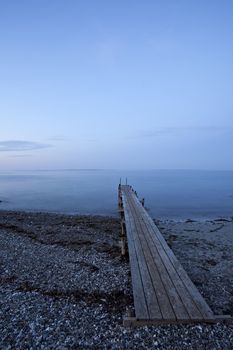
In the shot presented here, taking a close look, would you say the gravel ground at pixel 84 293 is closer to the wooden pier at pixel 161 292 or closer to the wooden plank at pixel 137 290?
Result: the wooden pier at pixel 161 292

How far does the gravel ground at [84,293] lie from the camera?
542 centimetres

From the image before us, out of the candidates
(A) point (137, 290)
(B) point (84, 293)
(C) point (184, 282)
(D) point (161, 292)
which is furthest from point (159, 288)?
(B) point (84, 293)

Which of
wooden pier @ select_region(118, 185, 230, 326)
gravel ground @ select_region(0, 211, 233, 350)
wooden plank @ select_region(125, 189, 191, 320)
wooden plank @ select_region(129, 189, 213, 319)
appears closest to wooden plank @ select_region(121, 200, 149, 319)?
wooden pier @ select_region(118, 185, 230, 326)

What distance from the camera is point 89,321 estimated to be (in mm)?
6160

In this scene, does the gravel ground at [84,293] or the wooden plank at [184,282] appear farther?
the wooden plank at [184,282]

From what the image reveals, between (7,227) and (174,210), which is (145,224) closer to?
(7,227)

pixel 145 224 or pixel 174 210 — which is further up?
pixel 145 224

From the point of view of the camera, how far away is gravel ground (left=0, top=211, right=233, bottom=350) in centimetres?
542

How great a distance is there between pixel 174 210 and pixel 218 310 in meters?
25.6

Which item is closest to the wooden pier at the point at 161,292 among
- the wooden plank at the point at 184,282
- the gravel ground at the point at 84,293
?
the wooden plank at the point at 184,282

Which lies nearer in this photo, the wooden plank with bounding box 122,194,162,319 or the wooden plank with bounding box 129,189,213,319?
the wooden plank with bounding box 122,194,162,319

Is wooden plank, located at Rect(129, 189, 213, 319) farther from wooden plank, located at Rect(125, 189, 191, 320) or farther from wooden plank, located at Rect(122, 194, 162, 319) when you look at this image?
wooden plank, located at Rect(122, 194, 162, 319)

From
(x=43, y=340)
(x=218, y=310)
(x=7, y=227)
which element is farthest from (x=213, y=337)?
(x=7, y=227)

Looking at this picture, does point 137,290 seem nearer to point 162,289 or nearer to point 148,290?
point 148,290
